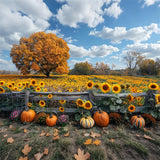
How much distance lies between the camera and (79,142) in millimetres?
2100

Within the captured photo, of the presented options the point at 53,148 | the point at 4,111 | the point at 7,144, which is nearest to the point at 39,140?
the point at 53,148

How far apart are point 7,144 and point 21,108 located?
1.51 m

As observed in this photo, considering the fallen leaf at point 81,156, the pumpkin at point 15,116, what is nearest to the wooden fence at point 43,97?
the pumpkin at point 15,116

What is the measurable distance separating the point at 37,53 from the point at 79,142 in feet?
56.5

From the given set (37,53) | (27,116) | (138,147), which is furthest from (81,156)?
(37,53)

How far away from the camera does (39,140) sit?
2.19 meters

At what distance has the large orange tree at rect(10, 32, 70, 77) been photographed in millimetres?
15688

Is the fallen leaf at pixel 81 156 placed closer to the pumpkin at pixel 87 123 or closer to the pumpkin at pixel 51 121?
the pumpkin at pixel 87 123

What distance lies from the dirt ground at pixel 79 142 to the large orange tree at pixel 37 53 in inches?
575

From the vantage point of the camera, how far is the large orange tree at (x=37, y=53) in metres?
15.7

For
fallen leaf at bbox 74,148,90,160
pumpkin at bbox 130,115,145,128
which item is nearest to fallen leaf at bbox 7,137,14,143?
fallen leaf at bbox 74,148,90,160

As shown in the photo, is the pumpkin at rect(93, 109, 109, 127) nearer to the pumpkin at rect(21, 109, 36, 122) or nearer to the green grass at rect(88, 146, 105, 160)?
the green grass at rect(88, 146, 105, 160)

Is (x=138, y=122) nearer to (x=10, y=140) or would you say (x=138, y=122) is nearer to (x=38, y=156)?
(x=38, y=156)

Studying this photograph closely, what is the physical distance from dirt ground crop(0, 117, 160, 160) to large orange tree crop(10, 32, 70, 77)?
14613mm
